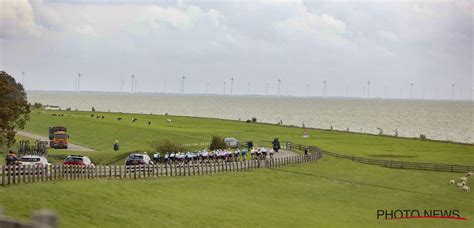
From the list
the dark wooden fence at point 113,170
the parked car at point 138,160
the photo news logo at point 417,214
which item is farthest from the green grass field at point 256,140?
the photo news logo at point 417,214

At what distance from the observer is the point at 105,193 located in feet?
112

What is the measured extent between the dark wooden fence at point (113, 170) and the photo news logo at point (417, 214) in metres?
14.1

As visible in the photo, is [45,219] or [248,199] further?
[248,199]

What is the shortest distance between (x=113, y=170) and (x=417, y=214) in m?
19.3

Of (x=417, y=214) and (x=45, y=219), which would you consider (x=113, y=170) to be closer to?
(x=417, y=214)

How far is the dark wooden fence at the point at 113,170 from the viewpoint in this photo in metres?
33.3

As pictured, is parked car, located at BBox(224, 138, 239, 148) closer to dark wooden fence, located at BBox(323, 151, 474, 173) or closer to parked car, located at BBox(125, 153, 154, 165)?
dark wooden fence, located at BBox(323, 151, 474, 173)

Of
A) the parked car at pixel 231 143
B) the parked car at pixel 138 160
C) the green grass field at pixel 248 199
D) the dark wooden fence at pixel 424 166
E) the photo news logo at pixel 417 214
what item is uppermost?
the parked car at pixel 231 143

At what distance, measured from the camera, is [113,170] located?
40500 mm

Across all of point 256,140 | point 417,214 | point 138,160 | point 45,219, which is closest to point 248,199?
point 417,214

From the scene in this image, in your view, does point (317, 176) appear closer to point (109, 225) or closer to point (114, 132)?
point (109, 225)

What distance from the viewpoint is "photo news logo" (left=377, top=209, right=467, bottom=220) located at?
130ft

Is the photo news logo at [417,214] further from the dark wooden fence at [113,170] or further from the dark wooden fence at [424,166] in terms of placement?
the dark wooden fence at [424,166]

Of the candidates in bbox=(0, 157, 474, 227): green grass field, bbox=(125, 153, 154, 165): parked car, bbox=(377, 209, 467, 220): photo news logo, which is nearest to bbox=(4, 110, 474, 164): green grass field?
bbox=(125, 153, 154, 165): parked car
